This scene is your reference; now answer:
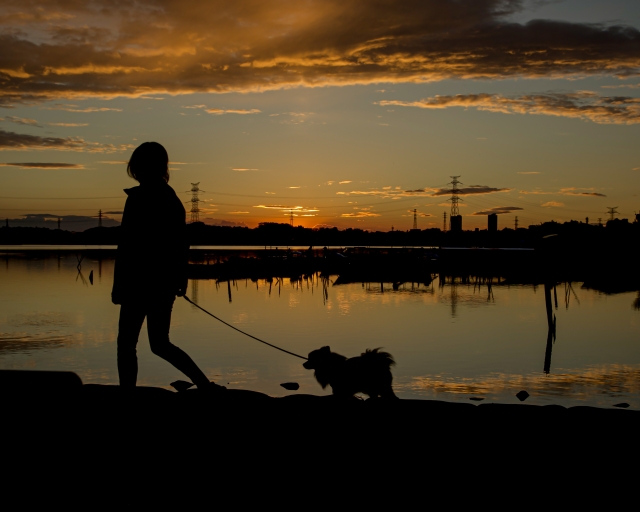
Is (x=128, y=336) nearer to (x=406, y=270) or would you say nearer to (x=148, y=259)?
(x=148, y=259)

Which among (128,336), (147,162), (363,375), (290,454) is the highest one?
(147,162)

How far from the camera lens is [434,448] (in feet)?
17.1

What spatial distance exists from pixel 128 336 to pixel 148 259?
2.35ft

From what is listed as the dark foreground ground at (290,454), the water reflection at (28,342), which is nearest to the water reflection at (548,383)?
the dark foreground ground at (290,454)

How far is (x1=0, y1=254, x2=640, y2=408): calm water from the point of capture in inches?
514

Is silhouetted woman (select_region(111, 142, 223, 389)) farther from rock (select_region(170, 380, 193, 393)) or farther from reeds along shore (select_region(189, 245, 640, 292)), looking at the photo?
reeds along shore (select_region(189, 245, 640, 292))

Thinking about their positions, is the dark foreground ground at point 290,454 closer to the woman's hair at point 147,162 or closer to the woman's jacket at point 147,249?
the woman's jacket at point 147,249

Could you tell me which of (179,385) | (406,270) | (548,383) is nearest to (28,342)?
(179,385)

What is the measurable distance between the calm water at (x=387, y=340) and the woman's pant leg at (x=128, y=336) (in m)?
6.42

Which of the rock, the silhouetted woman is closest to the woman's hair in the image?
the silhouetted woman

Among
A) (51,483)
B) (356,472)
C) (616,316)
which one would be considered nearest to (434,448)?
(356,472)

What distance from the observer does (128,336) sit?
507 centimetres

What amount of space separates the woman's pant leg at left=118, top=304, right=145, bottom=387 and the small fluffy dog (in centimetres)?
290

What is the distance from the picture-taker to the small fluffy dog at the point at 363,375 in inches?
275
